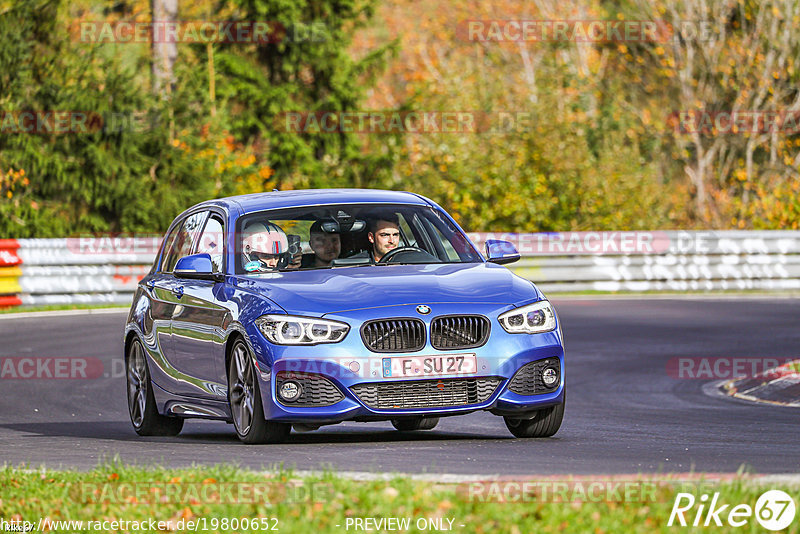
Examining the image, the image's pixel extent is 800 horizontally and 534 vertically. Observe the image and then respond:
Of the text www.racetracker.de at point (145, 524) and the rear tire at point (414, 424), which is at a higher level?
the text www.racetracker.de at point (145, 524)

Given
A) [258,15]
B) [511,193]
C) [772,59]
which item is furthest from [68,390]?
[772,59]

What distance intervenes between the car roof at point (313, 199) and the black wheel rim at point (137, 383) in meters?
1.42

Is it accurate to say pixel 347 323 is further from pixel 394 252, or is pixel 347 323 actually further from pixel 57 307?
pixel 57 307

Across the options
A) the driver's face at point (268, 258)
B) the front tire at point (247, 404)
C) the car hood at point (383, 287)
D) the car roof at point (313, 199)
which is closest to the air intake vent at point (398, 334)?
the car hood at point (383, 287)

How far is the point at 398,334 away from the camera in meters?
9.44

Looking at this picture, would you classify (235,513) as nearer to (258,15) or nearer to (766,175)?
(258,15)

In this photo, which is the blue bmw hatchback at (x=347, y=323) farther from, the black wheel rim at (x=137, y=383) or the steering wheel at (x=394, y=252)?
the black wheel rim at (x=137, y=383)

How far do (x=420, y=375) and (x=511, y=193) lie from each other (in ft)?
83.9

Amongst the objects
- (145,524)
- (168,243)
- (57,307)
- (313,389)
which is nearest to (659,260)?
(57,307)

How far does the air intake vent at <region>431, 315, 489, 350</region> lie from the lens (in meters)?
9.48

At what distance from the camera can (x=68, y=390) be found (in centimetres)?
1549

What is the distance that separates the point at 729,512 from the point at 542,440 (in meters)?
3.83

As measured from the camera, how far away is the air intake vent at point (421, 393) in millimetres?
9422

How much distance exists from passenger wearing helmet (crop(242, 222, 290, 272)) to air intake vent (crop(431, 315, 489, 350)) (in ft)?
5.04
